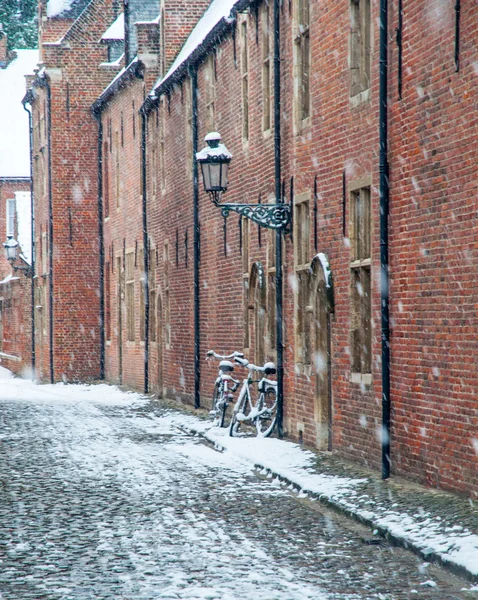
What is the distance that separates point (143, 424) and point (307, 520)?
10.7m

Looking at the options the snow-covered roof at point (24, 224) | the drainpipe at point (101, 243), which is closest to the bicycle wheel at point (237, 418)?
the drainpipe at point (101, 243)

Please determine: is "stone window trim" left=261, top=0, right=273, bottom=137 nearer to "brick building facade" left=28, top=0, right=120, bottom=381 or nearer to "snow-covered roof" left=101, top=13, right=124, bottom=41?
"snow-covered roof" left=101, top=13, right=124, bottom=41

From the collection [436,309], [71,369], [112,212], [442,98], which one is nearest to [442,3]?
[442,98]

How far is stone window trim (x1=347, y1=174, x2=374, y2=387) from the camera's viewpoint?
1302 cm

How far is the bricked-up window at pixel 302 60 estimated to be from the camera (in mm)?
15898

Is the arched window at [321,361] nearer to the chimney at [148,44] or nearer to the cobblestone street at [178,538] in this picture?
the cobblestone street at [178,538]

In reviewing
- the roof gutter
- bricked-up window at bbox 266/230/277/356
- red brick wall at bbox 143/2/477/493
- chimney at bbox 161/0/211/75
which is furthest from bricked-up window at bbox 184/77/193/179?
bricked-up window at bbox 266/230/277/356

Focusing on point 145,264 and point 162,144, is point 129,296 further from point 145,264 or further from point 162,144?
point 162,144

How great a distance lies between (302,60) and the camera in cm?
1616

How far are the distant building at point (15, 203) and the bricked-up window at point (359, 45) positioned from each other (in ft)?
103

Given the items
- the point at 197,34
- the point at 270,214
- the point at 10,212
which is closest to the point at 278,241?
the point at 270,214

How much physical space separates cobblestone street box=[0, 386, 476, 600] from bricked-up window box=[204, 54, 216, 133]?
889 cm

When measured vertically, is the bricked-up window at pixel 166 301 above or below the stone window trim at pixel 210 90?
below

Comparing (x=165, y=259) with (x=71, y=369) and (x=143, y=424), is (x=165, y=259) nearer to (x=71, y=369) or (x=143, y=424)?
(x=143, y=424)
